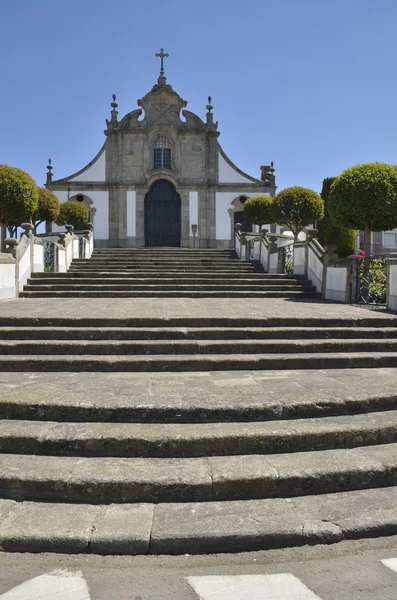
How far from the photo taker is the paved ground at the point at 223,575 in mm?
2232

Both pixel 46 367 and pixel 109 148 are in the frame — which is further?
pixel 109 148

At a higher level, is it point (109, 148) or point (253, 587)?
point (109, 148)

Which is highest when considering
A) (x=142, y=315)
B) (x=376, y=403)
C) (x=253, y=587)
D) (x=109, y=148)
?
(x=109, y=148)

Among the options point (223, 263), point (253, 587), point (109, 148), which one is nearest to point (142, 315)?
point (253, 587)

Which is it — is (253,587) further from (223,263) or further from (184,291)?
(223,263)

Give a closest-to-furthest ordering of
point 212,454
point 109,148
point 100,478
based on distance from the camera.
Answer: point 100,478, point 212,454, point 109,148

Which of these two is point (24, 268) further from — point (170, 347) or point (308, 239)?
point (308, 239)

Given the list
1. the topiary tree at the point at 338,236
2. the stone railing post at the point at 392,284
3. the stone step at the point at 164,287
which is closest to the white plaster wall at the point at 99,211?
the topiary tree at the point at 338,236

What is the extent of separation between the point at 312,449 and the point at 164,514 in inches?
53.9

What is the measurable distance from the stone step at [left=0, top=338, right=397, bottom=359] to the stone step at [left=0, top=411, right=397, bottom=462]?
2.11 m

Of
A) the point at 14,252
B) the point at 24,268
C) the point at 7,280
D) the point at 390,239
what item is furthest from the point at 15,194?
the point at 390,239

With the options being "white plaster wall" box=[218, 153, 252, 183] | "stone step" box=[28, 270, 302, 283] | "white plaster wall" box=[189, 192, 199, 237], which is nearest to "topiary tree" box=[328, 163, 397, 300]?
"stone step" box=[28, 270, 302, 283]

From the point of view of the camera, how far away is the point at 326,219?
21562 mm

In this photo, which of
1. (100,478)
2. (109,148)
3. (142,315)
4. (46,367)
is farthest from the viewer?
(109,148)
